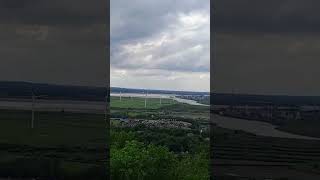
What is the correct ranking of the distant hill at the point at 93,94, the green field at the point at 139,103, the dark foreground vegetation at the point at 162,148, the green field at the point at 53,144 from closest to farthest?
the distant hill at the point at 93,94
the dark foreground vegetation at the point at 162,148
the green field at the point at 53,144
the green field at the point at 139,103

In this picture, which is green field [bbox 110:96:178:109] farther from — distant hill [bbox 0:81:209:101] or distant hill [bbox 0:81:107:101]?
distant hill [bbox 0:81:107:101]

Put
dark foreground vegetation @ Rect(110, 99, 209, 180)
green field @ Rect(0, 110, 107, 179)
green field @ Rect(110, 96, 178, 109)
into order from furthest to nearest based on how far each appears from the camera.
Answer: green field @ Rect(110, 96, 178, 109) → green field @ Rect(0, 110, 107, 179) → dark foreground vegetation @ Rect(110, 99, 209, 180)

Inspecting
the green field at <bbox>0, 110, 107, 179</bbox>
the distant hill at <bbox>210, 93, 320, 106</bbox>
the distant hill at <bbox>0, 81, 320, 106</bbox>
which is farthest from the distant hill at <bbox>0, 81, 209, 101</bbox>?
the distant hill at <bbox>210, 93, 320, 106</bbox>

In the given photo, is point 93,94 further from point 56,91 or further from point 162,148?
point 162,148

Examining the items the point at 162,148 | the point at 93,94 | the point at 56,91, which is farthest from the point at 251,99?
the point at 56,91

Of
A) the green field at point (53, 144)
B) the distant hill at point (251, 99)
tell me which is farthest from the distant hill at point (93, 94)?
the green field at point (53, 144)

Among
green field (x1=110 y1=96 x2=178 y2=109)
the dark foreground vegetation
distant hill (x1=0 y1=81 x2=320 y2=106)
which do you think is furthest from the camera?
green field (x1=110 y1=96 x2=178 y2=109)

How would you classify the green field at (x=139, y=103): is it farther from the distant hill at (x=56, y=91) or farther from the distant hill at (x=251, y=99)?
the distant hill at (x=251, y=99)

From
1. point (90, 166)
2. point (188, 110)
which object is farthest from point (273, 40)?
point (90, 166)

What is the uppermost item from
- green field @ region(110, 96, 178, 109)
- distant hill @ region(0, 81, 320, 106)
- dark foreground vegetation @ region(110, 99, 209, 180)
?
distant hill @ region(0, 81, 320, 106)
